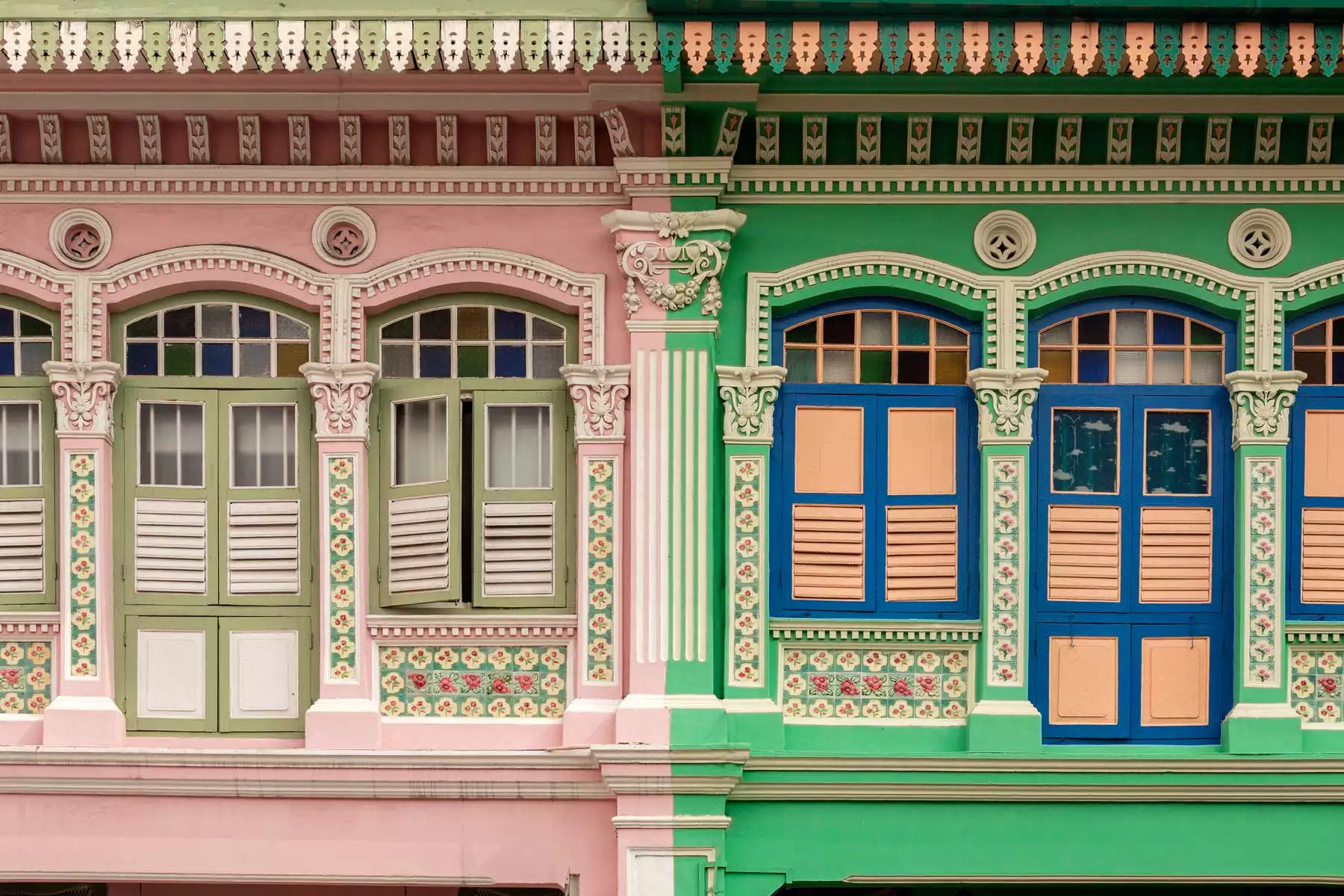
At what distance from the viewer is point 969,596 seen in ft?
28.8

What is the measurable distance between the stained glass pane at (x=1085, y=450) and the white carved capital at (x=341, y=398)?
3452 mm

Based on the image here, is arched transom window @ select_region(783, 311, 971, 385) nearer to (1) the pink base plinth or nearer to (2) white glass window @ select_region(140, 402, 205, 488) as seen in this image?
(2) white glass window @ select_region(140, 402, 205, 488)

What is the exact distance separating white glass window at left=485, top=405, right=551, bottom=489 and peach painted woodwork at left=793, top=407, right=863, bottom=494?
1.27 m

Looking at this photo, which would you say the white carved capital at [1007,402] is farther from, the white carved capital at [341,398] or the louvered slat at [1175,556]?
the white carved capital at [341,398]

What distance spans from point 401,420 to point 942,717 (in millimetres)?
3106

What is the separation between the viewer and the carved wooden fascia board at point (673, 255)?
28.3 ft

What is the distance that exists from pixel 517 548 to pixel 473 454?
1.71 ft

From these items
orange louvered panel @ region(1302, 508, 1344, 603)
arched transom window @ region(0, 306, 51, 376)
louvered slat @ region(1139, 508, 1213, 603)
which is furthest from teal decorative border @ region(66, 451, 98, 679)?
orange louvered panel @ region(1302, 508, 1344, 603)

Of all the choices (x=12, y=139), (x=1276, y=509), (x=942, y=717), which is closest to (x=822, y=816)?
(x=942, y=717)

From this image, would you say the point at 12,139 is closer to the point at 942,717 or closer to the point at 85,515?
the point at 85,515

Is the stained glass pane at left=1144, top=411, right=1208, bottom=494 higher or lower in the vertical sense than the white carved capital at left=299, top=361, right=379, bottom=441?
lower

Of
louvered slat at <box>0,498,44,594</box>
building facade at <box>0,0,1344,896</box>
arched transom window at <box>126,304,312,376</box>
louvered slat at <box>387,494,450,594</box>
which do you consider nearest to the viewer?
building facade at <box>0,0,1344,896</box>

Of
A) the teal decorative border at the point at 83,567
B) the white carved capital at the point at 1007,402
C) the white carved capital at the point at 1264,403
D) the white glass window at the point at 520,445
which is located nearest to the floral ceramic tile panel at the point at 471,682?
the white glass window at the point at 520,445

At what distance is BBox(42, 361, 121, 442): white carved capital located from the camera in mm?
8672
